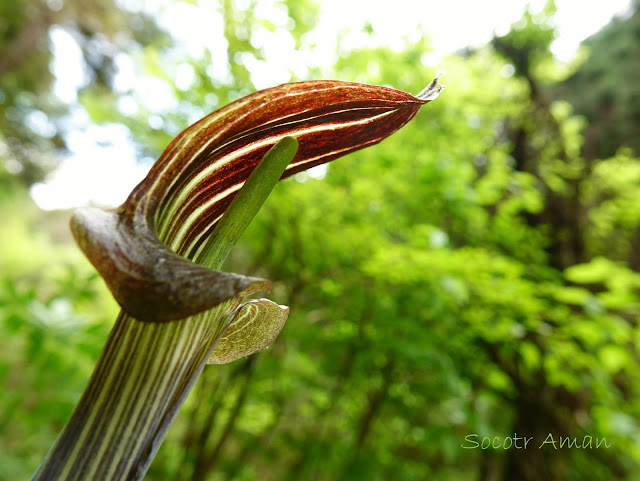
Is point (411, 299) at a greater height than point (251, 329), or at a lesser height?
greater

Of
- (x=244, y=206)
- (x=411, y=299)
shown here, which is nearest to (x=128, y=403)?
→ (x=244, y=206)

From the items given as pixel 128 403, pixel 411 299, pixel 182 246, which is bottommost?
pixel 128 403

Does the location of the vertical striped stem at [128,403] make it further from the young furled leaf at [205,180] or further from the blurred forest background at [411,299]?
the blurred forest background at [411,299]

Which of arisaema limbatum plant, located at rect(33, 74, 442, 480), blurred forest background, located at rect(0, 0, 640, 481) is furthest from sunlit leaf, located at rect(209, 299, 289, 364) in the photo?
blurred forest background, located at rect(0, 0, 640, 481)

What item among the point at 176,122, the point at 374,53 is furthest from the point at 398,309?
the point at 176,122

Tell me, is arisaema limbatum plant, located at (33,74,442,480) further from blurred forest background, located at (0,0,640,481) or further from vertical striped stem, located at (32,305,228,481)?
blurred forest background, located at (0,0,640,481)

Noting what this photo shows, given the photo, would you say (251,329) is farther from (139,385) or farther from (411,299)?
(411,299)

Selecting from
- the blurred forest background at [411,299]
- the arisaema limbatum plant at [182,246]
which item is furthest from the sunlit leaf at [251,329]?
the blurred forest background at [411,299]
